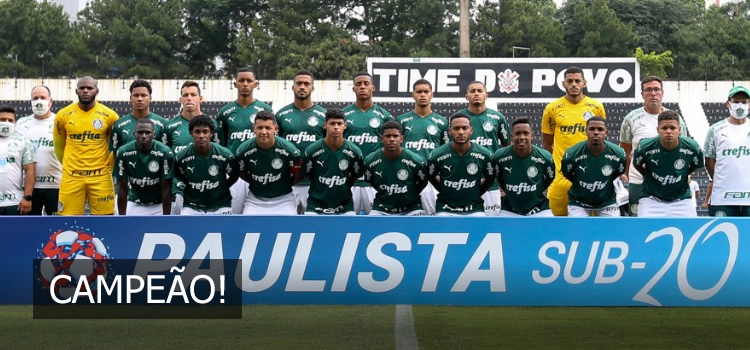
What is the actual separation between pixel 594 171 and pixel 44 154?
5581 mm

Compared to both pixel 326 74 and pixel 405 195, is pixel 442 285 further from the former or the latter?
pixel 326 74

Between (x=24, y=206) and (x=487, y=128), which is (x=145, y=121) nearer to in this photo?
(x=24, y=206)

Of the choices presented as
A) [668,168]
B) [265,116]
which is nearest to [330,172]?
[265,116]

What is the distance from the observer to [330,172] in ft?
→ 31.7

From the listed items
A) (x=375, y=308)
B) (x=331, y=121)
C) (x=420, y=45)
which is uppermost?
(x=420, y=45)

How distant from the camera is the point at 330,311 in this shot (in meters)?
8.87

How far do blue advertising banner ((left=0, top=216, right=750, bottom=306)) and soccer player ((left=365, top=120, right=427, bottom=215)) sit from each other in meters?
1.81

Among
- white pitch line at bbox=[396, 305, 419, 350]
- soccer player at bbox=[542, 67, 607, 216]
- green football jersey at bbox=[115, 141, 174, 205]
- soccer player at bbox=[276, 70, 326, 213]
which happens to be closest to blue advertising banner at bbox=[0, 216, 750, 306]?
white pitch line at bbox=[396, 305, 419, 350]

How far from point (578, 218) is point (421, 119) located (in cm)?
336

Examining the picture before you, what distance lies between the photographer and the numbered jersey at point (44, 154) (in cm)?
1126

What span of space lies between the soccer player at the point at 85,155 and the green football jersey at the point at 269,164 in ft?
5.35

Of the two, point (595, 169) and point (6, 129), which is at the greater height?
point (6, 129)

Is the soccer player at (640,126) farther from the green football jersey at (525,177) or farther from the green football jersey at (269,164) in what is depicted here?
the green football jersey at (269,164)

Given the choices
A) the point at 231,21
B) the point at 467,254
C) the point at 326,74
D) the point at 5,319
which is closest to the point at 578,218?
the point at 467,254
